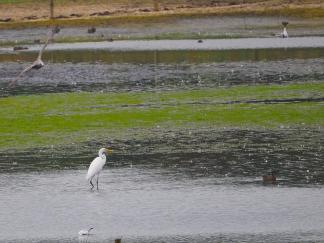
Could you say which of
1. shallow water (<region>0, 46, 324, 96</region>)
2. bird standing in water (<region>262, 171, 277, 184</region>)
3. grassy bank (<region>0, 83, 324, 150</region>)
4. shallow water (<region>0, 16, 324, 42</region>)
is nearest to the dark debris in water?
bird standing in water (<region>262, 171, 277, 184</region>)

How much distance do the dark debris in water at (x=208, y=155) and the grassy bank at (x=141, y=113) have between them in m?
1.21

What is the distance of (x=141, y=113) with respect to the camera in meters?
33.9

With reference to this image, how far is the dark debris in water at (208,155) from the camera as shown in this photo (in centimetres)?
2509

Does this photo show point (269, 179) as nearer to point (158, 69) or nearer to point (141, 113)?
point (141, 113)

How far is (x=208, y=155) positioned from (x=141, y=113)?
23.4 ft

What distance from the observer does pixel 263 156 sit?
2666 centimetres

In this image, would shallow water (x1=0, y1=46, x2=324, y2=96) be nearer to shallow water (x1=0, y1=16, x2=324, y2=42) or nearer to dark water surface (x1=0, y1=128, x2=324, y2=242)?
shallow water (x1=0, y1=16, x2=324, y2=42)

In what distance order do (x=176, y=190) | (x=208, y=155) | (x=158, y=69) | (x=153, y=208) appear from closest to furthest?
(x=153, y=208)
(x=176, y=190)
(x=208, y=155)
(x=158, y=69)

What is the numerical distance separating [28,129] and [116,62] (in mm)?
22070

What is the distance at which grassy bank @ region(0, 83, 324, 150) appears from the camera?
3114 cm

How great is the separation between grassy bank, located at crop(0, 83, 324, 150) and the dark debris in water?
1214 mm

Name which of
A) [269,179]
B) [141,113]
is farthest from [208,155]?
[141,113]

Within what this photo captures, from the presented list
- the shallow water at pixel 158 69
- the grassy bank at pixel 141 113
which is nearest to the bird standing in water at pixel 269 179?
the grassy bank at pixel 141 113

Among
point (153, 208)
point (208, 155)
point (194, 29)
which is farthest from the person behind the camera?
point (194, 29)
